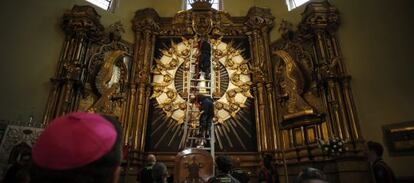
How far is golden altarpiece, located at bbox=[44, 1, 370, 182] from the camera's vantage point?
6152 millimetres

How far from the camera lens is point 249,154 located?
6.61m

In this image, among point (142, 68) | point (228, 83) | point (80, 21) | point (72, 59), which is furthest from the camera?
point (228, 83)

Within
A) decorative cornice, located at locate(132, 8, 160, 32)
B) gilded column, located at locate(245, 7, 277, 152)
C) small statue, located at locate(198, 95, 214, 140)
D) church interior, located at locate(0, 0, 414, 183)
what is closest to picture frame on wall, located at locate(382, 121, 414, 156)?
church interior, located at locate(0, 0, 414, 183)

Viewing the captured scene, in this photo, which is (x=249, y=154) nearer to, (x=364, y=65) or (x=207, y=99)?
(x=207, y=99)

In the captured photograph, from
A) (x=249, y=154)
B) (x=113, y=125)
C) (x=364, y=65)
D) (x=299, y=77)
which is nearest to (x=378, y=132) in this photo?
(x=364, y=65)

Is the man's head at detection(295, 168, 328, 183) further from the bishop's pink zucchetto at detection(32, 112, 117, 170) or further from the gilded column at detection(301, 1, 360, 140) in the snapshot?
the gilded column at detection(301, 1, 360, 140)

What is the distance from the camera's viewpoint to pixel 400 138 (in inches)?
197

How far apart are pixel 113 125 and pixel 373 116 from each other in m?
6.22

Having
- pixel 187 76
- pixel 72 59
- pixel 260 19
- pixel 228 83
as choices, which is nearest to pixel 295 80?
pixel 228 83

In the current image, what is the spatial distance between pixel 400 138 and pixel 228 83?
4287 millimetres

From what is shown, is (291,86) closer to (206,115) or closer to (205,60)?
(205,60)

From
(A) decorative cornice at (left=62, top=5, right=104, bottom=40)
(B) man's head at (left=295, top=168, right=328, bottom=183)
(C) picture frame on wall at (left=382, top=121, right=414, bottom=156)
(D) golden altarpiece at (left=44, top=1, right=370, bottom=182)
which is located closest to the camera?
(B) man's head at (left=295, top=168, right=328, bottom=183)

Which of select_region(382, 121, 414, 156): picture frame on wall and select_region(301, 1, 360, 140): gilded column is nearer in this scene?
select_region(382, 121, 414, 156): picture frame on wall

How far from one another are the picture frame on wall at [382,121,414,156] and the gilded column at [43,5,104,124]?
7161 mm
